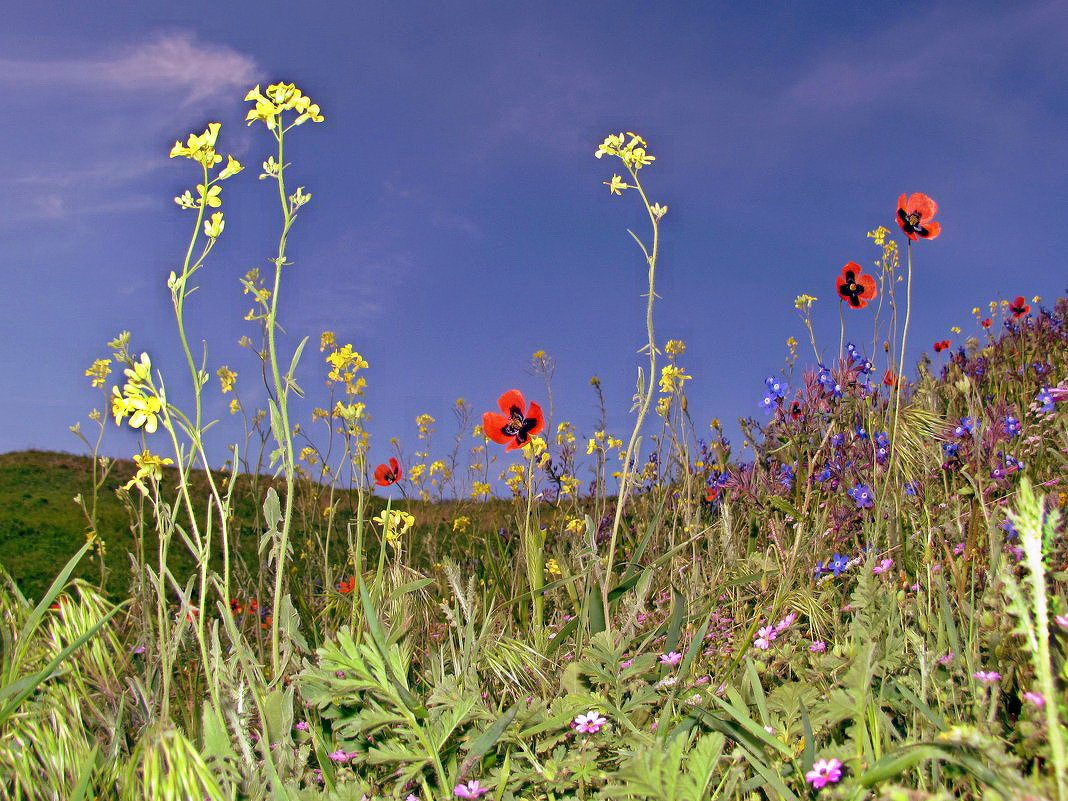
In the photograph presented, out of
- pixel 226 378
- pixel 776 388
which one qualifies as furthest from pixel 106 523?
pixel 776 388

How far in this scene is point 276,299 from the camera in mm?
2018

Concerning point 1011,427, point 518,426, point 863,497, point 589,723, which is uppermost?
point 1011,427

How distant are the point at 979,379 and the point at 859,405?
134 inches

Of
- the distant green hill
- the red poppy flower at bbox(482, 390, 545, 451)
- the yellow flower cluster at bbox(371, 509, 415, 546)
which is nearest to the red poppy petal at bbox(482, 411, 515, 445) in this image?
the red poppy flower at bbox(482, 390, 545, 451)

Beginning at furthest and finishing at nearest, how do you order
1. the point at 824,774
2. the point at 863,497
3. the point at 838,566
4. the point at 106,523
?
1. the point at 106,523
2. the point at 863,497
3. the point at 838,566
4. the point at 824,774

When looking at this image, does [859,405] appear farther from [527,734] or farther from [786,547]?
[527,734]

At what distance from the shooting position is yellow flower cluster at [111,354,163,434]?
1.93 meters

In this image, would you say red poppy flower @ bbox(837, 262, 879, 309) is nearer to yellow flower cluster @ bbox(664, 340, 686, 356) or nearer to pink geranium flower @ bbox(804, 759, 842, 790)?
yellow flower cluster @ bbox(664, 340, 686, 356)

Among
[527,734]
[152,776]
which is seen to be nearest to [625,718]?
[527,734]

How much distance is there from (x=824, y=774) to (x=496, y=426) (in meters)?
2.23

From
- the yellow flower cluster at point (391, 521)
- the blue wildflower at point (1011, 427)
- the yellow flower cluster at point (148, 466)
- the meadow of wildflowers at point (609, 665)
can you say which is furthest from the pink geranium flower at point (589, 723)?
the blue wildflower at point (1011, 427)

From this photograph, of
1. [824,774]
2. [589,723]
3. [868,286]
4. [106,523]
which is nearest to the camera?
[824,774]

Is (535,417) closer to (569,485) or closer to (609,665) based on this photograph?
(569,485)

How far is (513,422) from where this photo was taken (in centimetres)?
365
